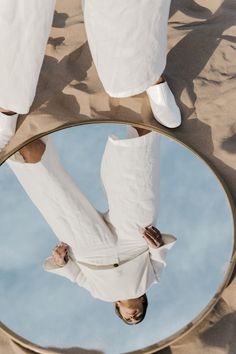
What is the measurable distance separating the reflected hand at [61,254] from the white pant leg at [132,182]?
0.46 feet

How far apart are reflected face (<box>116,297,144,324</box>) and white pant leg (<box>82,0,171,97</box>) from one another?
0.55m

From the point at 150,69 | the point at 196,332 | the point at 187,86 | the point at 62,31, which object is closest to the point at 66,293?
the point at 196,332

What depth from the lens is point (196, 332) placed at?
1744mm

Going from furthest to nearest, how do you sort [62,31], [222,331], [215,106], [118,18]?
[62,31] → [215,106] → [222,331] → [118,18]

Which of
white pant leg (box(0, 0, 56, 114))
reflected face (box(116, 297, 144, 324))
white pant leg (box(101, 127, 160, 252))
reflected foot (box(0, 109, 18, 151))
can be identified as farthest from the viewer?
reflected foot (box(0, 109, 18, 151))

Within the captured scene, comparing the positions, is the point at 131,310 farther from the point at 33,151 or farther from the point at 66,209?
the point at 33,151

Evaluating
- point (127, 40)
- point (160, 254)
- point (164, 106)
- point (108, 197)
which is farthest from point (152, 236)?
point (127, 40)

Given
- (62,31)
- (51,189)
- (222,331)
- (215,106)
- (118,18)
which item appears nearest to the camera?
(118,18)

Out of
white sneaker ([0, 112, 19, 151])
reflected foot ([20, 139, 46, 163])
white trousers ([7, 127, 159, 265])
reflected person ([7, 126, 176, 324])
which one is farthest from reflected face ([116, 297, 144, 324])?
white sneaker ([0, 112, 19, 151])

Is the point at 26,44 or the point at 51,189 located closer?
the point at 26,44

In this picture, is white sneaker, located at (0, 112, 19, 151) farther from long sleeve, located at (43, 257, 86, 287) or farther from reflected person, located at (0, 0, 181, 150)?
long sleeve, located at (43, 257, 86, 287)

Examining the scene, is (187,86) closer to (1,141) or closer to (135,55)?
(135,55)

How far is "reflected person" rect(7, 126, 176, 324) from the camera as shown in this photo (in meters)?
1.76

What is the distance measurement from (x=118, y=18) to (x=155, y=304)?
720mm
